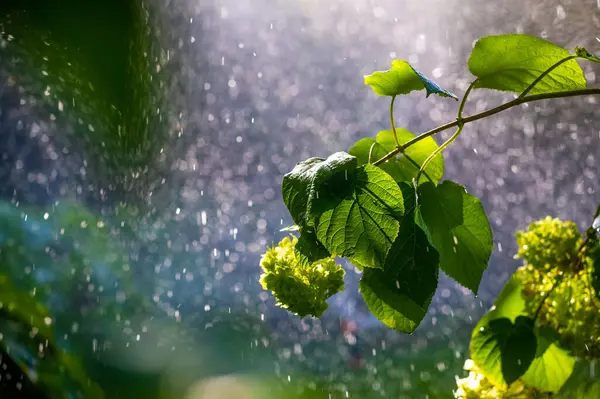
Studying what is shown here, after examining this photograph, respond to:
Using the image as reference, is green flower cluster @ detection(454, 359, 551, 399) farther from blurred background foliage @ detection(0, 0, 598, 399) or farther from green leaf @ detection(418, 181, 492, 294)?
blurred background foliage @ detection(0, 0, 598, 399)

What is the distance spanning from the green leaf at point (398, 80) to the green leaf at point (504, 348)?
148 millimetres

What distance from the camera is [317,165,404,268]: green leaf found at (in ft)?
0.70

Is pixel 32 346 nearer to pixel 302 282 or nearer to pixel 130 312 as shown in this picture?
Result: pixel 302 282

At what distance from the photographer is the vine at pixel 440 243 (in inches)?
8.5

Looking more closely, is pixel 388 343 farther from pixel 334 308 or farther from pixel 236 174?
pixel 236 174

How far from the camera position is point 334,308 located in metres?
2.30

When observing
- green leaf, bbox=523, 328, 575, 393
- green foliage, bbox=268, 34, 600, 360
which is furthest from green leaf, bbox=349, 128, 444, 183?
green leaf, bbox=523, 328, 575, 393

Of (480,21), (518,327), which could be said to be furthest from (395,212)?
(480,21)

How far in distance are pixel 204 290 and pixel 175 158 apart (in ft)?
1.87

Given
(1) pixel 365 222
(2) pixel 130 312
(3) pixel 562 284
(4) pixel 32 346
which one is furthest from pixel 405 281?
(2) pixel 130 312

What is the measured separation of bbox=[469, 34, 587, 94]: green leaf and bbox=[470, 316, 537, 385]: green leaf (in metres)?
0.13

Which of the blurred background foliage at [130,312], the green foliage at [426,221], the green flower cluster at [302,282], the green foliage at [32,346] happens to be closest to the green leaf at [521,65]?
the green foliage at [426,221]

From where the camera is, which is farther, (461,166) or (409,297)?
(461,166)

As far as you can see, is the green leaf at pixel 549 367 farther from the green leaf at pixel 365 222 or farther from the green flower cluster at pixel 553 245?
the green leaf at pixel 365 222
